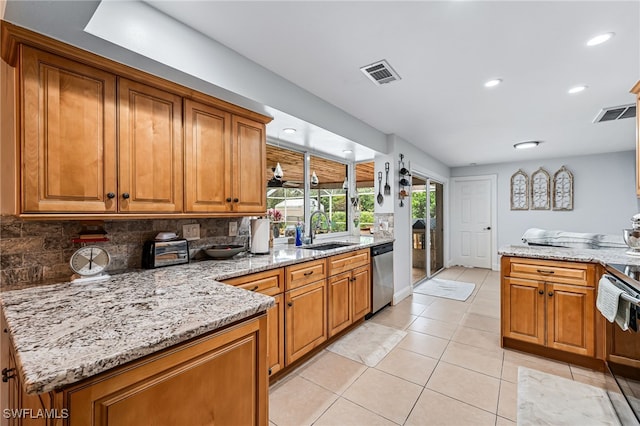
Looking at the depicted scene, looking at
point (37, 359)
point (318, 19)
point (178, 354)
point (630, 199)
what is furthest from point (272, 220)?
point (630, 199)

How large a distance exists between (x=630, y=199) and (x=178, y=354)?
7.30 metres

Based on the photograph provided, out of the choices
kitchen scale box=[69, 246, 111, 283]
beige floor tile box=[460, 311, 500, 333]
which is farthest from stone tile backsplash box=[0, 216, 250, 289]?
beige floor tile box=[460, 311, 500, 333]

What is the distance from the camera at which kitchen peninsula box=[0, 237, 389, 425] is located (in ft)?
2.41

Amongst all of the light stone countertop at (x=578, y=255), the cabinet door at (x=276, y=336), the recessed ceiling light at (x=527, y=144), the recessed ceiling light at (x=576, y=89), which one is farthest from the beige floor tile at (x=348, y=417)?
the recessed ceiling light at (x=527, y=144)

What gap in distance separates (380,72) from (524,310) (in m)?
2.41

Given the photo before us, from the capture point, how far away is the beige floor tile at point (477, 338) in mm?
2662

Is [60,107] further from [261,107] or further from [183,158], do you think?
[261,107]

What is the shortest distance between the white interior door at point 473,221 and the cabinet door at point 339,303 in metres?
4.72

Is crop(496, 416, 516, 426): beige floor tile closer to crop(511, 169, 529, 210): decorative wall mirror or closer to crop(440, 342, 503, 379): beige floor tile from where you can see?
crop(440, 342, 503, 379): beige floor tile

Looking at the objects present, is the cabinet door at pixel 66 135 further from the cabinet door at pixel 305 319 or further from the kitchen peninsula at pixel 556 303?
the kitchen peninsula at pixel 556 303

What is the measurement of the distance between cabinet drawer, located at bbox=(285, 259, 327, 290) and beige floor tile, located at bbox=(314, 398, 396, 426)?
2.77ft

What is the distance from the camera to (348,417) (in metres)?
1.75

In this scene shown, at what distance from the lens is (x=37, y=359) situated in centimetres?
72

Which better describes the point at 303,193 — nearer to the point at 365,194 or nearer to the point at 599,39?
the point at 365,194
